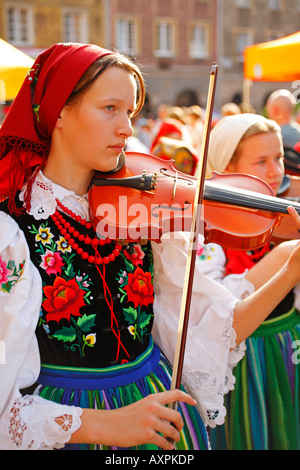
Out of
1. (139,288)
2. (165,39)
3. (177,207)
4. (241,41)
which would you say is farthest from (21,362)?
(241,41)

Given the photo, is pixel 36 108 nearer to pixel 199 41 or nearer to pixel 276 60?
pixel 276 60

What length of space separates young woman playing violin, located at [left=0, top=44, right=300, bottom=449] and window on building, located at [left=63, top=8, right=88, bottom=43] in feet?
60.6

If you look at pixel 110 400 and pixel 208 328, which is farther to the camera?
pixel 208 328

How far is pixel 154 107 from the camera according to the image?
20344 millimetres

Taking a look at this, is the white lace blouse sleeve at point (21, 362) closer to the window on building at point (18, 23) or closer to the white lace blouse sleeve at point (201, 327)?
the white lace blouse sleeve at point (201, 327)

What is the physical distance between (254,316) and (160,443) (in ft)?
1.65

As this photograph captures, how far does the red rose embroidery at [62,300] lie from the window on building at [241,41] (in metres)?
22.3

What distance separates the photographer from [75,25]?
60.8 ft

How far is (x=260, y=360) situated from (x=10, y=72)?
1.82 metres

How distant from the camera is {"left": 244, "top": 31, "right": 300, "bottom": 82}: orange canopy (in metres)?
4.44

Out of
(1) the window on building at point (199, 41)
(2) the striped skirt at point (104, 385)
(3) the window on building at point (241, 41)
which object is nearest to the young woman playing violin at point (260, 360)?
(2) the striped skirt at point (104, 385)

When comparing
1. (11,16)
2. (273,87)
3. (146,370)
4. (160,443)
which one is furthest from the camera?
(273,87)

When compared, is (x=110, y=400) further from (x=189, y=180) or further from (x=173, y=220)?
(x=189, y=180)
